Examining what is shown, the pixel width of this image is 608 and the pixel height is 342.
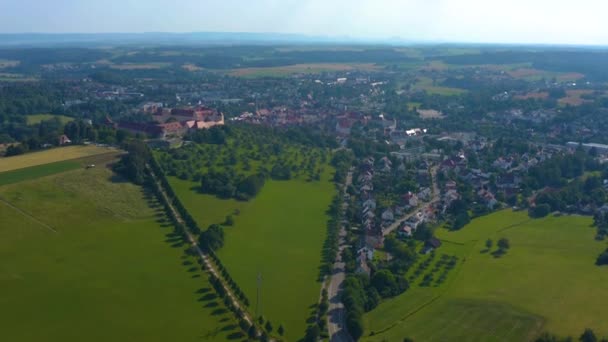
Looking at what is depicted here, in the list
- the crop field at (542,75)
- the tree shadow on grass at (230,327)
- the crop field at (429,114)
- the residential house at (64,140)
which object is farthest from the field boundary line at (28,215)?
the crop field at (542,75)

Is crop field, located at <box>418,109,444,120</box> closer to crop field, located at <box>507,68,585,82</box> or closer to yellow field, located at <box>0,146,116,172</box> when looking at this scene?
crop field, located at <box>507,68,585,82</box>

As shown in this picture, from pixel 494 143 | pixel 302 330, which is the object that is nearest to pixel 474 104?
pixel 494 143

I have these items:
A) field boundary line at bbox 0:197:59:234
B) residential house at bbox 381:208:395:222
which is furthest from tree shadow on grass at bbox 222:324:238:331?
residential house at bbox 381:208:395:222

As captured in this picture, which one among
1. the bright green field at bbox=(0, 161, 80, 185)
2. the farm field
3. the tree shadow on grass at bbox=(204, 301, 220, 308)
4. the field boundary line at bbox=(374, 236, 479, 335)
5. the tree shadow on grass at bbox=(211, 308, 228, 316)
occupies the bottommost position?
the farm field

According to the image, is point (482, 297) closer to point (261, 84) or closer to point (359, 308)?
point (359, 308)

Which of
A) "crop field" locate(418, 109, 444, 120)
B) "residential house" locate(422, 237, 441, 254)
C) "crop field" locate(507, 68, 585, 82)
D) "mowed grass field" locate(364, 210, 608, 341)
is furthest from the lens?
"crop field" locate(507, 68, 585, 82)

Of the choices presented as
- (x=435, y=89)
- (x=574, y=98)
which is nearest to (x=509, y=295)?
(x=574, y=98)

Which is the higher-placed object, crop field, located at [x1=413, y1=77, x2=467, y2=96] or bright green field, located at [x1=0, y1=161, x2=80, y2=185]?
bright green field, located at [x1=0, y1=161, x2=80, y2=185]

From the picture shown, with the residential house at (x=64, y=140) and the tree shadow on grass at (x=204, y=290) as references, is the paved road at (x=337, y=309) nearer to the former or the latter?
the tree shadow on grass at (x=204, y=290)
